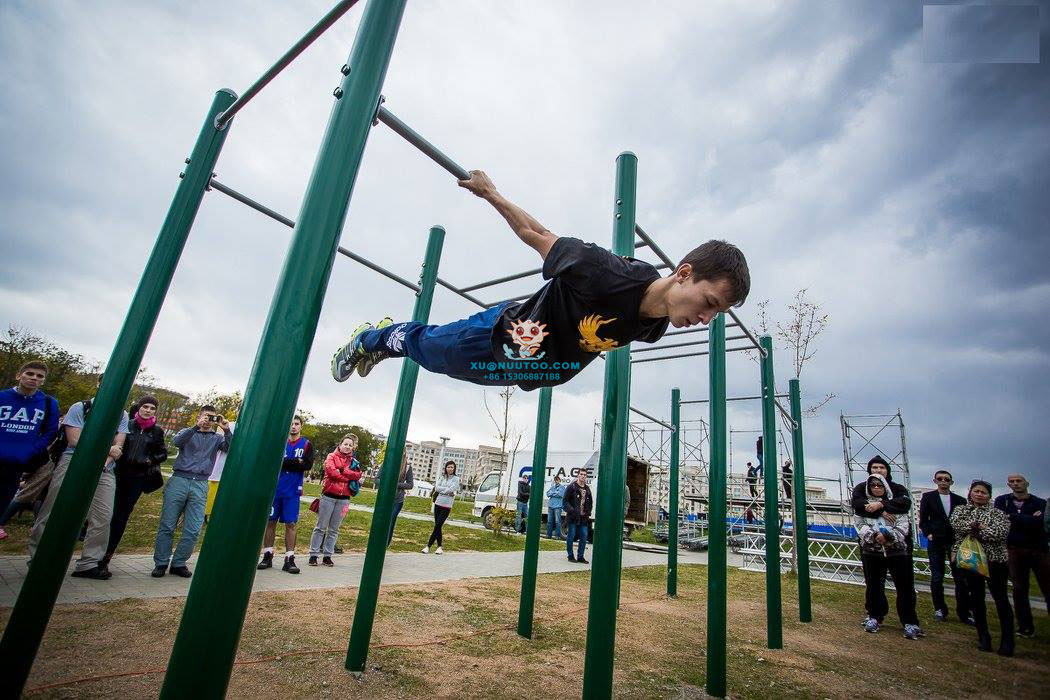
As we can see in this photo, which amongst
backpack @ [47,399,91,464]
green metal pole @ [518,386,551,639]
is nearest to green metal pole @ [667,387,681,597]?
green metal pole @ [518,386,551,639]

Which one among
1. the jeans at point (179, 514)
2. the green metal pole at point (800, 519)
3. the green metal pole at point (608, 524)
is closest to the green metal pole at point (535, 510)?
the green metal pole at point (608, 524)

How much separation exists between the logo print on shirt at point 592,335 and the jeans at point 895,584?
4.72m

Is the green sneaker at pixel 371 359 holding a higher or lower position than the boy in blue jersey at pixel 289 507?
higher

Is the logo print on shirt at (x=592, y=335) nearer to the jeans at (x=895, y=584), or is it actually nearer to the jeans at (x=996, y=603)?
the jeans at (x=895, y=584)

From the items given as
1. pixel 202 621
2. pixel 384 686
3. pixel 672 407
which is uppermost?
pixel 672 407

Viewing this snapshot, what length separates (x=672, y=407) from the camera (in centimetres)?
771

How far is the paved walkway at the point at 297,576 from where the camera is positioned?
360cm

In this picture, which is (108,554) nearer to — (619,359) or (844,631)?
(619,359)

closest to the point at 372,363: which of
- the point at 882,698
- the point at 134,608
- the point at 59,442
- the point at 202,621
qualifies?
the point at 202,621

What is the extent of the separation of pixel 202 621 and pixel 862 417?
1597 centimetres

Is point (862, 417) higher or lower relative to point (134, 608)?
higher

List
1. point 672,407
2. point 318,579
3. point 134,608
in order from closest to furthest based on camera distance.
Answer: point 134,608 → point 318,579 → point 672,407

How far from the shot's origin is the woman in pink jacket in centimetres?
586

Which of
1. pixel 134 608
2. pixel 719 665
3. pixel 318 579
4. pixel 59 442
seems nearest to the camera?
pixel 719 665
